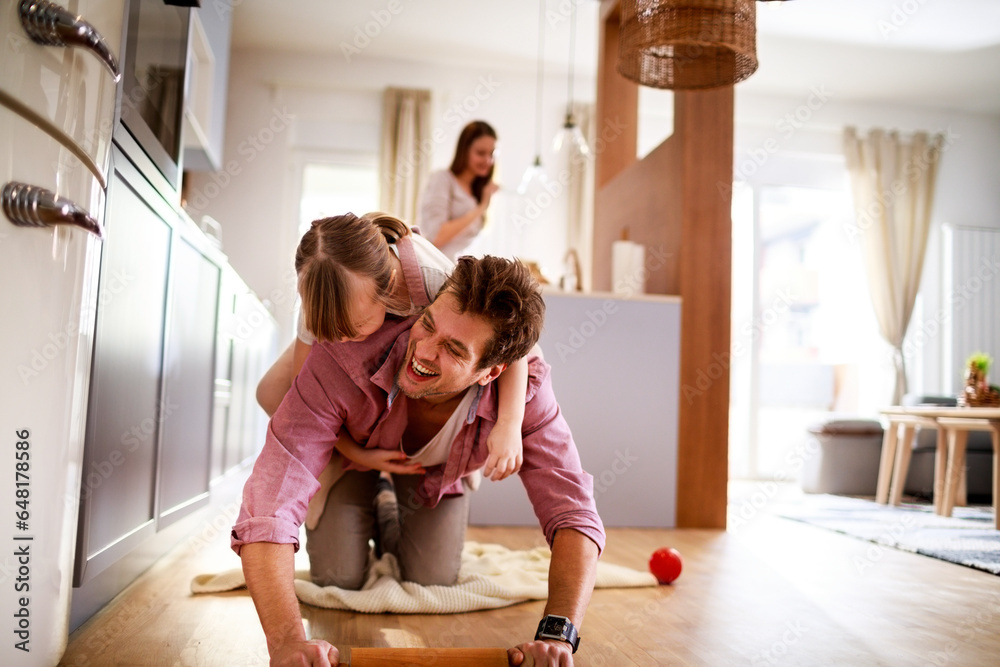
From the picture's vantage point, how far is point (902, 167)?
668cm

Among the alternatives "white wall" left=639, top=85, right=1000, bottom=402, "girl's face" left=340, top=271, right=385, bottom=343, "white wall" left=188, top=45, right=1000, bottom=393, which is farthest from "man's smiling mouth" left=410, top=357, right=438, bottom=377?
"white wall" left=639, top=85, right=1000, bottom=402

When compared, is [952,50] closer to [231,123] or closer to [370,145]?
[370,145]

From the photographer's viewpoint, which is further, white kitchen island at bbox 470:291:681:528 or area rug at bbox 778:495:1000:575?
white kitchen island at bbox 470:291:681:528

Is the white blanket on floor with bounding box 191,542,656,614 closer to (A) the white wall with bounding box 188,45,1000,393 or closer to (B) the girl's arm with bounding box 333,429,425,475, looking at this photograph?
(B) the girl's arm with bounding box 333,429,425,475

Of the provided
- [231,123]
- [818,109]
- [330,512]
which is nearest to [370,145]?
[231,123]

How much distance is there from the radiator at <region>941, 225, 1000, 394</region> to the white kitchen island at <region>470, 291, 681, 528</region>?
14.4ft

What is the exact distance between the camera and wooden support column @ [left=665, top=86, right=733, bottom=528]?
11.2 feet

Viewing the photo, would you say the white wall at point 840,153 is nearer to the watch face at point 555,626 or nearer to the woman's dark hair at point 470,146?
the woman's dark hair at point 470,146

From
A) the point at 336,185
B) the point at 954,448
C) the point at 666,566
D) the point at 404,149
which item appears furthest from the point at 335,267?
the point at 336,185

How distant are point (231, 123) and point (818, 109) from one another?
4.64 meters

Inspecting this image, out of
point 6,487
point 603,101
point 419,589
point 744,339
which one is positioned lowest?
point 419,589

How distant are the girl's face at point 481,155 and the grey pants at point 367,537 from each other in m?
1.72

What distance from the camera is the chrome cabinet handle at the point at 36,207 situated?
1.08 m

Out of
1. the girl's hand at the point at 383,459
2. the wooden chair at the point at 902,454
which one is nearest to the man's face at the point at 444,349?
the girl's hand at the point at 383,459
